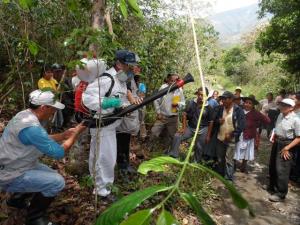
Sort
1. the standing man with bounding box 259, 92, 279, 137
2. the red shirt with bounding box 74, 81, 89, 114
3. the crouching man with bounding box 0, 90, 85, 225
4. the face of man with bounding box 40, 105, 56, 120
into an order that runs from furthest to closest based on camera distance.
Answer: the standing man with bounding box 259, 92, 279, 137 → the red shirt with bounding box 74, 81, 89, 114 → the face of man with bounding box 40, 105, 56, 120 → the crouching man with bounding box 0, 90, 85, 225

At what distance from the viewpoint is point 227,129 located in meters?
6.29

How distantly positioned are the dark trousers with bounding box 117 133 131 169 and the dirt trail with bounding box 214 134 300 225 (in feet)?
4.81

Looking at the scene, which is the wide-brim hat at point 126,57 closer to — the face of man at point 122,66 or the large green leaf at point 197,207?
the face of man at point 122,66

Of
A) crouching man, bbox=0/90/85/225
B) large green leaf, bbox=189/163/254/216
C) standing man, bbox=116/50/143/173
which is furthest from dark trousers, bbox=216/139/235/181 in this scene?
large green leaf, bbox=189/163/254/216

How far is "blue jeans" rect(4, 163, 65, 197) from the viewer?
10.8 feet

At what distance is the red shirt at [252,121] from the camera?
7098 millimetres

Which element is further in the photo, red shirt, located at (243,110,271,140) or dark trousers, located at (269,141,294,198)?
red shirt, located at (243,110,271,140)

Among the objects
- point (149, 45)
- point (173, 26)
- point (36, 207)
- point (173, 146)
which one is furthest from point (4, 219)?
point (173, 26)

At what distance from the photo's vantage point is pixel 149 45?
8.67m

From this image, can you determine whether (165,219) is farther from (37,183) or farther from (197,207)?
(37,183)

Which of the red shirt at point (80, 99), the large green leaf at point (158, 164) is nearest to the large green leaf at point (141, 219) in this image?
the large green leaf at point (158, 164)

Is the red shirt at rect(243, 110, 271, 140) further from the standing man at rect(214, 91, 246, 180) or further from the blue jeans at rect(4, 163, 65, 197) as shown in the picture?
the blue jeans at rect(4, 163, 65, 197)

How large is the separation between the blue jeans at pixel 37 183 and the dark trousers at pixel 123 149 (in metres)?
1.77

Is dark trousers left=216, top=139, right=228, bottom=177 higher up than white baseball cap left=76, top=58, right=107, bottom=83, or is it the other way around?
white baseball cap left=76, top=58, right=107, bottom=83
